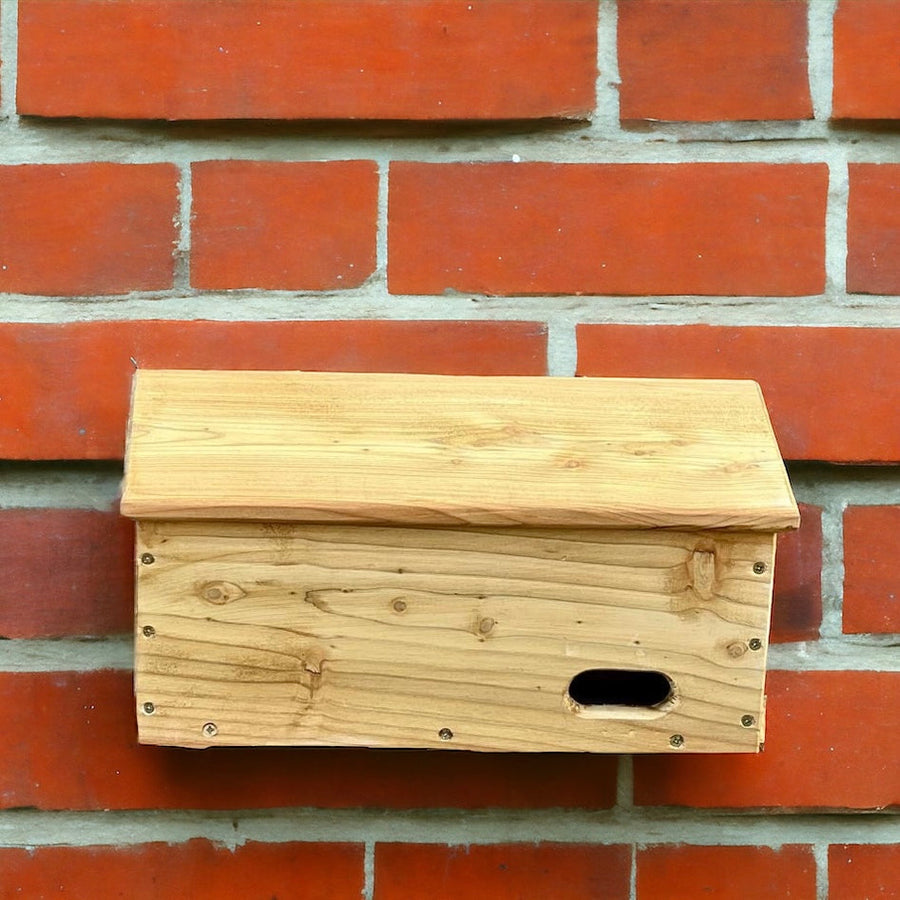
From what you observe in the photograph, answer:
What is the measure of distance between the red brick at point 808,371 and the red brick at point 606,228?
0.03m

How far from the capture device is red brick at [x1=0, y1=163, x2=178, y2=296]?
0.78 meters

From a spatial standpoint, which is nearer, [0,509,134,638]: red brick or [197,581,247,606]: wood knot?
[197,581,247,606]: wood knot

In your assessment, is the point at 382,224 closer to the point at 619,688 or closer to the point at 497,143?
the point at 497,143

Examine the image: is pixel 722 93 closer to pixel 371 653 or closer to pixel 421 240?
pixel 421 240

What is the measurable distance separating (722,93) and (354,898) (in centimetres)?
60

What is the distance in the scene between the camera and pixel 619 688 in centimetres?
77

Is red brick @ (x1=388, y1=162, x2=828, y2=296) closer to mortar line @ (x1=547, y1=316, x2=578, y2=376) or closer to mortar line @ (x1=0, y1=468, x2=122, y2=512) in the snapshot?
mortar line @ (x1=547, y1=316, x2=578, y2=376)

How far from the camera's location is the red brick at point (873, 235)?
790 millimetres

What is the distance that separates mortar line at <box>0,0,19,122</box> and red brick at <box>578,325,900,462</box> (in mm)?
407

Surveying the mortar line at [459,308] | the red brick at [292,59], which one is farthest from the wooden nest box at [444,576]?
the red brick at [292,59]

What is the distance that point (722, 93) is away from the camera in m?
0.78

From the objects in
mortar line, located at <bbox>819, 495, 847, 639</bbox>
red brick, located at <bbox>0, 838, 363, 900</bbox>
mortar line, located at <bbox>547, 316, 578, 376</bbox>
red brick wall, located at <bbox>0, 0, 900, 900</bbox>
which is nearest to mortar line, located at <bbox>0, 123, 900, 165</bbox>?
red brick wall, located at <bbox>0, 0, 900, 900</bbox>

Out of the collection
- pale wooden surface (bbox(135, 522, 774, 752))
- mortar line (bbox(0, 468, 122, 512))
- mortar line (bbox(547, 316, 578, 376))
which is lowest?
pale wooden surface (bbox(135, 522, 774, 752))

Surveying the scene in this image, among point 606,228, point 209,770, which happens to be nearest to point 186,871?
point 209,770
